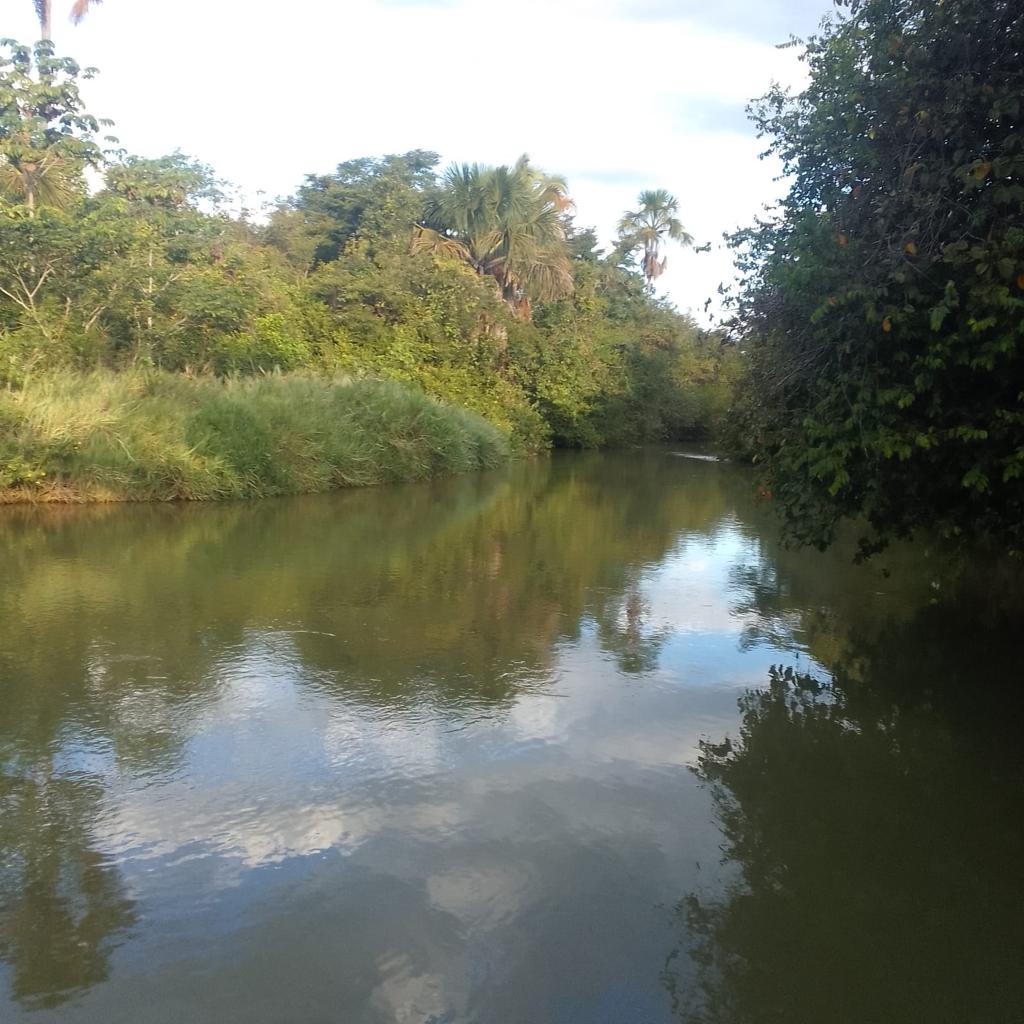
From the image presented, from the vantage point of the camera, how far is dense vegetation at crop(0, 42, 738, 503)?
60.3 feet

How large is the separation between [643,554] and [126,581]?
6.42 m

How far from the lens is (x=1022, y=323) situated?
4426 mm

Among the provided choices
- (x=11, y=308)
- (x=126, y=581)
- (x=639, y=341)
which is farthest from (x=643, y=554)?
(x=639, y=341)

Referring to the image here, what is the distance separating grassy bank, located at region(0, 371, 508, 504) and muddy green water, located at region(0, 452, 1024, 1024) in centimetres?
568

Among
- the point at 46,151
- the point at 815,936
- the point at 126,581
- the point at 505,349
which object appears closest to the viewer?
the point at 815,936

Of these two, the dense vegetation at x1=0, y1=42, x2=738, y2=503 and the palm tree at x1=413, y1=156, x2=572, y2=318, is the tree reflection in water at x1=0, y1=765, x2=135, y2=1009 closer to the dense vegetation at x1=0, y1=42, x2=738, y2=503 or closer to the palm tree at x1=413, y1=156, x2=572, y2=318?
the dense vegetation at x1=0, y1=42, x2=738, y2=503

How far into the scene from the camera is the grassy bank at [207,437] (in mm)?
14703

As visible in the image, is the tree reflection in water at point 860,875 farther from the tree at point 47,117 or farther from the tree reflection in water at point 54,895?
the tree at point 47,117

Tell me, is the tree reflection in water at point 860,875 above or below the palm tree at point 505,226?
below

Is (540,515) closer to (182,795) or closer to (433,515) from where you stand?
(433,515)

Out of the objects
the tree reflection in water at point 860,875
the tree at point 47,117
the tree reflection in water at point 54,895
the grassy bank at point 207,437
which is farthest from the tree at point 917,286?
the tree at point 47,117

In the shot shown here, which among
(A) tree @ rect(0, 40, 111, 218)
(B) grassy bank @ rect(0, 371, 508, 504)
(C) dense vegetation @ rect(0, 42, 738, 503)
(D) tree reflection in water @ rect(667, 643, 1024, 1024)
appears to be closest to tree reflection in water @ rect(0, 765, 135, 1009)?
(D) tree reflection in water @ rect(667, 643, 1024, 1024)

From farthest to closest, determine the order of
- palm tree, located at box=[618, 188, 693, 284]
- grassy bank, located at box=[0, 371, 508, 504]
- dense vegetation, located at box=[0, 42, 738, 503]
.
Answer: palm tree, located at box=[618, 188, 693, 284]
dense vegetation, located at box=[0, 42, 738, 503]
grassy bank, located at box=[0, 371, 508, 504]

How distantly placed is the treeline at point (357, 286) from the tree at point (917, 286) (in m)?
2.33
